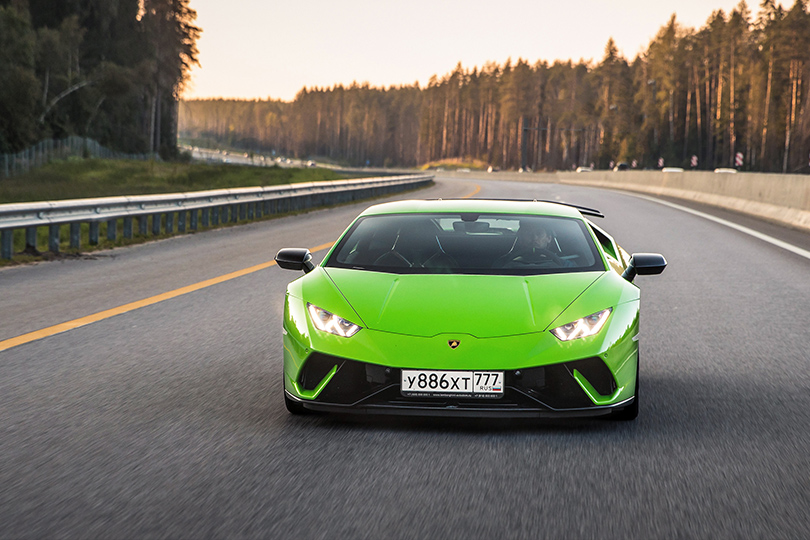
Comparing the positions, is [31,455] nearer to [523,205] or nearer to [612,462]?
[612,462]

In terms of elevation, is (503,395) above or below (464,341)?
below

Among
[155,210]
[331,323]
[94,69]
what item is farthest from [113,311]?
[94,69]

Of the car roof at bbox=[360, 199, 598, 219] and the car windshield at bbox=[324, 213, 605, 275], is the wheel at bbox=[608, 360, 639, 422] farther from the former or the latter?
the car roof at bbox=[360, 199, 598, 219]

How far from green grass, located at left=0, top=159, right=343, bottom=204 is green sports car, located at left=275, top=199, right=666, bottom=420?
38.7 m

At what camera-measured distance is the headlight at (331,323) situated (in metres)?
4.78

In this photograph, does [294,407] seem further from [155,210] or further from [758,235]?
[758,235]

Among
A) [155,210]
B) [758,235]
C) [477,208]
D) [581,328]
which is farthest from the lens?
[758,235]

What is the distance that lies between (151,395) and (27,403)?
666 millimetres

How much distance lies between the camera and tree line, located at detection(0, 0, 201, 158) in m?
57.7

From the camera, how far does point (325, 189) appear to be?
91.6 ft

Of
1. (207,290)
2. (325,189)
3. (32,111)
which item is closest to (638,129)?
(32,111)

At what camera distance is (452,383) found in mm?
4602

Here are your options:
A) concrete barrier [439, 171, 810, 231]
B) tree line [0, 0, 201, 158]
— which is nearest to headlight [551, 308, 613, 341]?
concrete barrier [439, 171, 810, 231]

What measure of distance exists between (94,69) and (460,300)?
2848 inches
